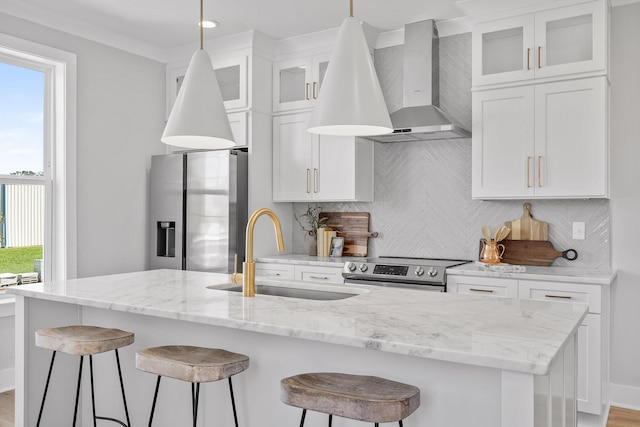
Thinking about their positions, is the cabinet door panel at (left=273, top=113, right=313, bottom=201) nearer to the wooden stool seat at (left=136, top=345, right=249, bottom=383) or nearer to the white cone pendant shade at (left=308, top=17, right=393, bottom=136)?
the white cone pendant shade at (left=308, top=17, right=393, bottom=136)

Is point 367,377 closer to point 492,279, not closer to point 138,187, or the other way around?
point 492,279

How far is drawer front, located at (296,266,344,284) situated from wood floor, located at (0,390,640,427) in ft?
6.40

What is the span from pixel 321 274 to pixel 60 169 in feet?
7.13

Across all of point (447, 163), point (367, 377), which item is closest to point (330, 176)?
point (447, 163)

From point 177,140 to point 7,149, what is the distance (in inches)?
79.0

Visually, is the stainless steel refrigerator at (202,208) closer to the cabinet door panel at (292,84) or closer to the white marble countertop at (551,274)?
the cabinet door panel at (292,84)

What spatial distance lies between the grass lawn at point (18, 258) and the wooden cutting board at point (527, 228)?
354cm

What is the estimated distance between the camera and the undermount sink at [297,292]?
255 centimetres

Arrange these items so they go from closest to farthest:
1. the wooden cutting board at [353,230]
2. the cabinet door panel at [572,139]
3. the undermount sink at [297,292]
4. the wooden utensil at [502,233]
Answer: the undermount sink at [297,292] < the cabinet door panel at [572,139] < the wooden utensil at [502,233] < the wooden cutting board at [353,230]

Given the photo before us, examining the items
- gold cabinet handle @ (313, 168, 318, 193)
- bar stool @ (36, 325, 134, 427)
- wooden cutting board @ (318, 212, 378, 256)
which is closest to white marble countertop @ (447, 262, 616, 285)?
wooden cutting board @ (318, 212, 378, 256)

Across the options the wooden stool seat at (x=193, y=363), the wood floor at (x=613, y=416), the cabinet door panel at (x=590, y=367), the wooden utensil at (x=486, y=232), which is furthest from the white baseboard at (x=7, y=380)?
the cabinet door panel at (x=590, y=367)

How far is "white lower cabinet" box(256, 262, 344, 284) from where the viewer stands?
4.07 meters

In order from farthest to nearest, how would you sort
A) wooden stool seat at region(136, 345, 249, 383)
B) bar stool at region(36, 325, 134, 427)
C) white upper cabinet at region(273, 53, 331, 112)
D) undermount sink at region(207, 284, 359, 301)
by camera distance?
white upper cabinet at region(273, 53, 331, 112)
undermount sink at region(207, 284, 359, 301)
bar stool at region(36, 325, 134, 427)
wooden stool seat at region(136, 345, 249, 383)

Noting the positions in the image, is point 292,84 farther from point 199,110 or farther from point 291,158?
point 199,110
